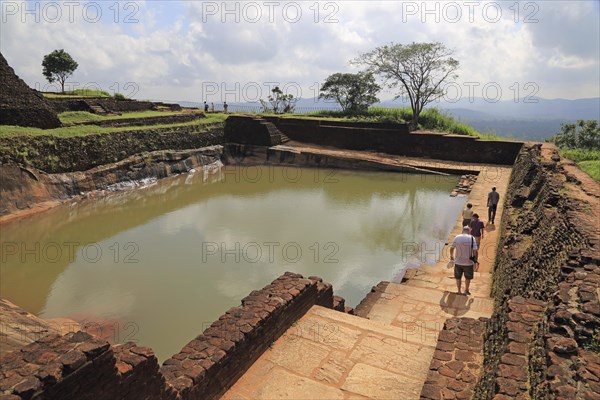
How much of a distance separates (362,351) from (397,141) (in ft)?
54.8

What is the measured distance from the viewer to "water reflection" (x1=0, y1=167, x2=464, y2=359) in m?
6.66

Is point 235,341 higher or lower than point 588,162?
lower

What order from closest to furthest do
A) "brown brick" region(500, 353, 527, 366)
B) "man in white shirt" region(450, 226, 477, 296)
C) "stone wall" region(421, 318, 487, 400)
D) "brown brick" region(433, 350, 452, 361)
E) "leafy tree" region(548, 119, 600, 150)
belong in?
"brown brick" region(500, 353, 527, 366), "stone wall" region(421, 318, 487, 400), "brown brick" region(433, 350, 452, 361), "man in white shirt" region(450, 226, 477, 296), "leafy tree" region(548, 119, 600, 150)

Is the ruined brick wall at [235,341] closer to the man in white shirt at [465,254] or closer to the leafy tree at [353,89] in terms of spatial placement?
the man in white shirt at [465,254]

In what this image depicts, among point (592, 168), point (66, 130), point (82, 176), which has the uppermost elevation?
point (66, 130)

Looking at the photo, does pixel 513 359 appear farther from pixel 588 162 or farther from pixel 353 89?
pixel 353 89

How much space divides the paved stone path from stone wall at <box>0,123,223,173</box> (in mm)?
10868

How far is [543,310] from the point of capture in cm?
327

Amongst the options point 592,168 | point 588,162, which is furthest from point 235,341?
point 588,162

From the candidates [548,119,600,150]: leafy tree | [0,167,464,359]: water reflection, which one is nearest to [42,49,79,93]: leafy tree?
[0,167,464,359]: water reflection

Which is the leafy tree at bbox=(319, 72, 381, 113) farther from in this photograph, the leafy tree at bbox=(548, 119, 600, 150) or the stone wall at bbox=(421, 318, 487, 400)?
the stone wall at bbox=(421, 318, 487, 400)

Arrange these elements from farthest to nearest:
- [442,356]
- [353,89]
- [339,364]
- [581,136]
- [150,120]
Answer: [353,89] < [150,120] < [581,136] < [339,364] < [442,356]

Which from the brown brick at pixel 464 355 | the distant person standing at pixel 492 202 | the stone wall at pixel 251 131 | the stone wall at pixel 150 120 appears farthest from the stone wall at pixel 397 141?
the brown brick at pixel 464 355

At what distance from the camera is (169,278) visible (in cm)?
746
